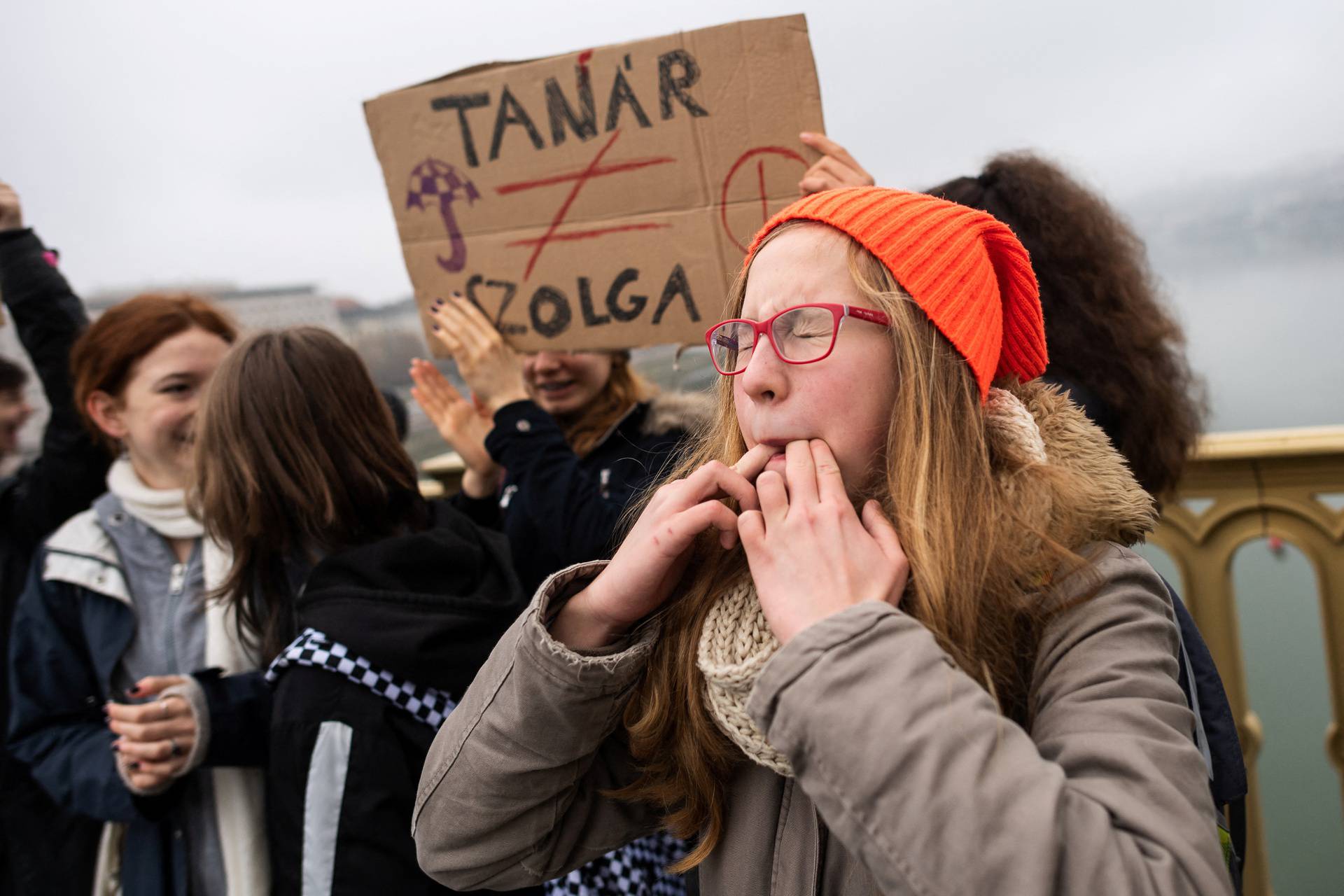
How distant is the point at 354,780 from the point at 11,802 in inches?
40.7

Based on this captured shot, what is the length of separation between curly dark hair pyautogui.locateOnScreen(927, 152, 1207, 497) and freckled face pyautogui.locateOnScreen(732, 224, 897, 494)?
88cm

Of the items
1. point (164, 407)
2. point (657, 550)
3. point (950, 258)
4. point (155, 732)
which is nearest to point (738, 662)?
point (657, 550)

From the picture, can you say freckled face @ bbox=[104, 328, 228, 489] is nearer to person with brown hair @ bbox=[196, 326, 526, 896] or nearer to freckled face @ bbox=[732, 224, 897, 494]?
person with brown hair @ bbox=[196, 326, 526, 896]

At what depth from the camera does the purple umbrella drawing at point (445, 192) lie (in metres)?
1.71

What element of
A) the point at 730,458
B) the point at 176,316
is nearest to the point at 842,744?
the point at 730,458

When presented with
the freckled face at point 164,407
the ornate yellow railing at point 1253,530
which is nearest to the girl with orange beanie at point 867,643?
the freckled face at point 164,407

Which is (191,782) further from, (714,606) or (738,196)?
(738,196)

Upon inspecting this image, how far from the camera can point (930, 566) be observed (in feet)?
2.55

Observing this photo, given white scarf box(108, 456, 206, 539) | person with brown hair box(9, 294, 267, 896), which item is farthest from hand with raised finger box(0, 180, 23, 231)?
white scarf box(108, 456, 206, 539)

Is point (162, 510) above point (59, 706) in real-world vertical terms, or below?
above

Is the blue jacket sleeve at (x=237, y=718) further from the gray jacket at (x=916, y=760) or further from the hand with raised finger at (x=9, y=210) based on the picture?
the hand with raised finger at (x=9, y=210)

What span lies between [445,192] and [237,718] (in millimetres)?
1004

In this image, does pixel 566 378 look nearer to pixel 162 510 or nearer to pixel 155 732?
pixel 162 510

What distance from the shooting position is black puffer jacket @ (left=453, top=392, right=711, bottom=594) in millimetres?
1617
